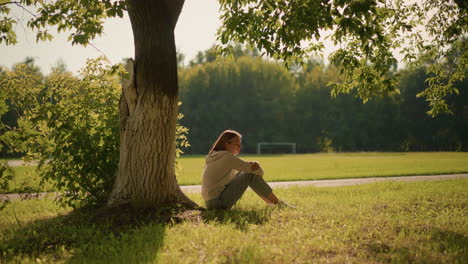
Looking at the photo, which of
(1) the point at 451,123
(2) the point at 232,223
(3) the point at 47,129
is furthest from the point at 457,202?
(1) the point at 451,123

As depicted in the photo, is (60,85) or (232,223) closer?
(232,223)

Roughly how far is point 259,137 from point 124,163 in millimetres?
53012

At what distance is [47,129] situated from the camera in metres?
6.18

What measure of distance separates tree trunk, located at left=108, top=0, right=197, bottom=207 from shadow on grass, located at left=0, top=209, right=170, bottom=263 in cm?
40

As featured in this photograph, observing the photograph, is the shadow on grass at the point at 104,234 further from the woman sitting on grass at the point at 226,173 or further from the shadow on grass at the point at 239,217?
the woman sitting on grass at the point at 226,173

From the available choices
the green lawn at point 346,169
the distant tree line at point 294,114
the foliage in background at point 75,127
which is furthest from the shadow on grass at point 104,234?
the distant tree line at point 294,114

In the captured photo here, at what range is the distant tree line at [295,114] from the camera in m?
58.4

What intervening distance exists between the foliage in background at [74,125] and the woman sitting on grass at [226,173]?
178 centimetres

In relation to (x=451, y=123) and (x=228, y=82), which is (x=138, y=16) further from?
(x=451, y=123)

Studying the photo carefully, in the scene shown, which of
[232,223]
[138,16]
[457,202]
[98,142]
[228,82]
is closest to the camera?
[232,223]

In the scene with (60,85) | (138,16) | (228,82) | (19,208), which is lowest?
(19,208)

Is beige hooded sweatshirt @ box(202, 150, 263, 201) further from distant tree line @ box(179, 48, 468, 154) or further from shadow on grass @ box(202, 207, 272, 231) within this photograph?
distant tree line @ box(179, 48, 468, 154)

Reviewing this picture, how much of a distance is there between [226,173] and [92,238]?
2338 millimetres

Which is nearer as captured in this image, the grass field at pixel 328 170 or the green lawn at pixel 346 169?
the grass field at pixel 328 170
